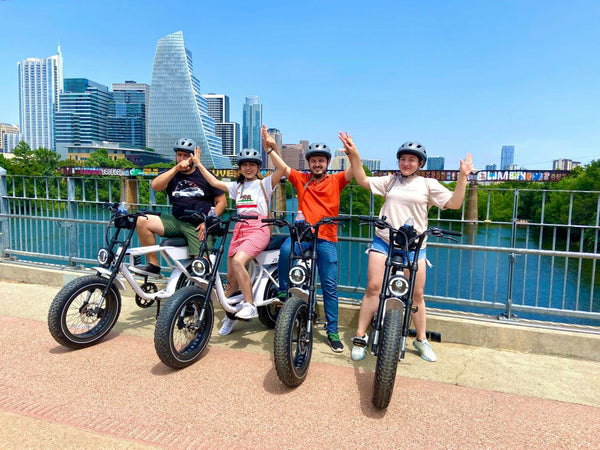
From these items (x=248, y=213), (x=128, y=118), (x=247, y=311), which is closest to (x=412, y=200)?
(x=248, y=213)

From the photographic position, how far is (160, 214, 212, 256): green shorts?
438 centimetres

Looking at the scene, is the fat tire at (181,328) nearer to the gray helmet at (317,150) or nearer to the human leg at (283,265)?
the human leg at (283,265)

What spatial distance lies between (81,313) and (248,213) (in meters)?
1.67

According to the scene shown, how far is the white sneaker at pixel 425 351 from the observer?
147 inches

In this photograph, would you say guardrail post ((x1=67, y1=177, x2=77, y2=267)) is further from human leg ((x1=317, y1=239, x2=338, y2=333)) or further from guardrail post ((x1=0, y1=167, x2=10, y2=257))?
human leg ((x1=317, y1=239, x2=338, y2=333))

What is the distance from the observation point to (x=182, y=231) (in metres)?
4.47

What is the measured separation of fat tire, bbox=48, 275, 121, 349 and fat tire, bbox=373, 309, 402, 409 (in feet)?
8.07

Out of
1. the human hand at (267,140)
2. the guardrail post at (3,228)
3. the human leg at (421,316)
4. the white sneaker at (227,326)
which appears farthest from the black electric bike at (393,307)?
the guardrail post at (3,228)

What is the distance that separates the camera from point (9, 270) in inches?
251

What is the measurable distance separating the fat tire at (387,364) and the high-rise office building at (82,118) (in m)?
183

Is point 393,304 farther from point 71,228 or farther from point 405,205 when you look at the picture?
point 71,228

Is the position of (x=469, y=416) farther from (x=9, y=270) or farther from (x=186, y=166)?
(x=9, y=270)

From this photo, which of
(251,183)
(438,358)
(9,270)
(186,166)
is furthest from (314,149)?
(9,270)

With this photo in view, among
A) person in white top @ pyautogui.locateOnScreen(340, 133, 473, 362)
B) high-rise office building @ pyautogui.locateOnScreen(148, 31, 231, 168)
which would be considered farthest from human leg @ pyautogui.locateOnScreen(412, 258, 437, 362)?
high-rise office building @ pyautogui.locateOnScreen(148, 31, 231, 168)
